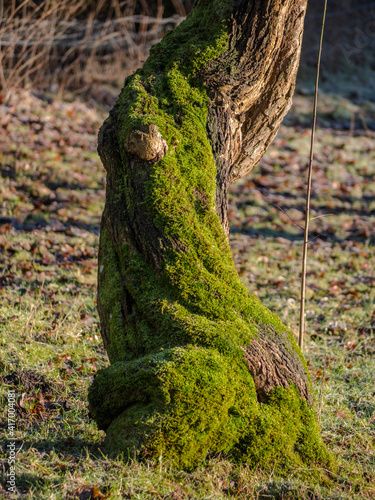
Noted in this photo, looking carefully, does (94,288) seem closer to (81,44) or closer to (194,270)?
(194,270)

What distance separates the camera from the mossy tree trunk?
2391 millimetres

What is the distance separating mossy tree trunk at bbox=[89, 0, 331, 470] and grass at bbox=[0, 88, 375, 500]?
192 millimetres

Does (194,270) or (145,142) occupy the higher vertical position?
(145,142)

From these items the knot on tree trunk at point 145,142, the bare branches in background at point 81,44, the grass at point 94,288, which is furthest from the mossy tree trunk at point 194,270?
the bare branches in background at point 81,44

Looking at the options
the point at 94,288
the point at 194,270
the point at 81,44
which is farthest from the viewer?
the point at 81,44

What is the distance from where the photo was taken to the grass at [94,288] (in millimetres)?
2402

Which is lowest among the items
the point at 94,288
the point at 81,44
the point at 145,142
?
the point at 94,288

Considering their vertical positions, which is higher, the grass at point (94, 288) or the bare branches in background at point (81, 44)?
the bare branches in background at point (81, 44)

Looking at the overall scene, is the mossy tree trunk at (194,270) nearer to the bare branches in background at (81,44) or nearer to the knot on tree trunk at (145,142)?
the knot on tree trunk at (145,142)

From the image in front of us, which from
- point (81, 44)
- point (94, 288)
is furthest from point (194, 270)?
point (81, 44)

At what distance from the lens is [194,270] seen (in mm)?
2768

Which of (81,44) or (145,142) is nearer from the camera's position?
(145,142)

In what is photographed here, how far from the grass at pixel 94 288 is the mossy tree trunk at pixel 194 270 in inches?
7.6

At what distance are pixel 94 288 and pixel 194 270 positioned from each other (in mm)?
2922
